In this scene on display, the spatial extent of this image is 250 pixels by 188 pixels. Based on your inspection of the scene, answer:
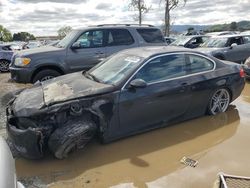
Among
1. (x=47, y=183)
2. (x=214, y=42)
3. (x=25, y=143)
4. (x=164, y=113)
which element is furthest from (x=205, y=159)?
(x=214, y=42)

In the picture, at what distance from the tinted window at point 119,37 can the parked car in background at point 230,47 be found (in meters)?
4.33

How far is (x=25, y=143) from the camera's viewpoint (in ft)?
14.8

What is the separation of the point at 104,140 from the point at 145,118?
800mm

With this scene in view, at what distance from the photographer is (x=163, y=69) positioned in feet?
19.0

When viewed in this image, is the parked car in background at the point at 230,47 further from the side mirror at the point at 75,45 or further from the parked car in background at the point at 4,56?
the parked car in background at the point at 4,56

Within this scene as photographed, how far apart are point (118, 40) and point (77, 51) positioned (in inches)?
51.6

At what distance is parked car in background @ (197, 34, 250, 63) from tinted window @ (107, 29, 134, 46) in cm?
433

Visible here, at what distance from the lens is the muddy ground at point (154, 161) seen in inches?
169

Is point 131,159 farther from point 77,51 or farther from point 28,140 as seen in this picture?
point 77,51

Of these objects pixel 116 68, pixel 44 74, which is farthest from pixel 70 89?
pixel 44 74

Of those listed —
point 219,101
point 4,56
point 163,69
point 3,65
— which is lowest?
point 3,65

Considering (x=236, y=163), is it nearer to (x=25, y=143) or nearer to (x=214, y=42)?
(x=25, y=143)

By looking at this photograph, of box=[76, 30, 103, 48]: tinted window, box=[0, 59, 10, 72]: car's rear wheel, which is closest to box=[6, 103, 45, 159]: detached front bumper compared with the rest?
box=[76, 30, 103, 48]: tinted window

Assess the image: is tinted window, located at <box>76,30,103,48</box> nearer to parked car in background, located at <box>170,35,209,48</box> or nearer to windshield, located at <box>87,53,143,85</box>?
windshield, located at <box>87,53,143,85</box>
